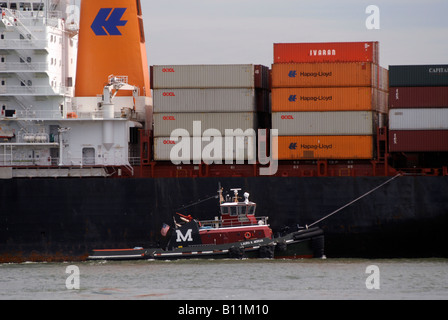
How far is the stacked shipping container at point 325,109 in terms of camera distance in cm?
5841

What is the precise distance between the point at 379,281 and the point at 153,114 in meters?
16.8

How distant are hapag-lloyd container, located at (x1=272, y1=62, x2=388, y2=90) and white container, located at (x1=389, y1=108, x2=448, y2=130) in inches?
89.4

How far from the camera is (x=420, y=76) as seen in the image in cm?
5803

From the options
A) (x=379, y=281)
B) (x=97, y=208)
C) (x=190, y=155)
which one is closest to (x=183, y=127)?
(x=190, y=155)

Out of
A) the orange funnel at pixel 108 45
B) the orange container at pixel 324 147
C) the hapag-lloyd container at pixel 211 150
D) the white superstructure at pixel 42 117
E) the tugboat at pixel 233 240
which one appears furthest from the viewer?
the orange funnel at pixel 108 45

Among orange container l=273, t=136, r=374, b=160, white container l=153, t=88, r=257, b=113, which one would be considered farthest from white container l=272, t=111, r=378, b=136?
white container l=153, t=88, r=257, b=113

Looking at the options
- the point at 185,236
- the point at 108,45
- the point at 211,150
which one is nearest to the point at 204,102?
the point at 211,150

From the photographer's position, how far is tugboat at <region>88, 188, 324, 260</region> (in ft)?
184

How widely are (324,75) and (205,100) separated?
651cm

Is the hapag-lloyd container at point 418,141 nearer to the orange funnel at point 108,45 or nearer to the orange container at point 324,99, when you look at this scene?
the orange container at point 324,99

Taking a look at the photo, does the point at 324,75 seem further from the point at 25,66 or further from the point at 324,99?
the point at 25,66

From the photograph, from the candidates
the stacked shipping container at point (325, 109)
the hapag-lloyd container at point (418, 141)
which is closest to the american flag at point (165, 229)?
the stacked shipping container at point (325, 109)

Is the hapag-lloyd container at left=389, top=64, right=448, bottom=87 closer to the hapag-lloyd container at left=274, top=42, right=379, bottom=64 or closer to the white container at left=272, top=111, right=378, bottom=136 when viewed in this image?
the hapag-lloyd container at left=274, top=42, right=379, bottom=64

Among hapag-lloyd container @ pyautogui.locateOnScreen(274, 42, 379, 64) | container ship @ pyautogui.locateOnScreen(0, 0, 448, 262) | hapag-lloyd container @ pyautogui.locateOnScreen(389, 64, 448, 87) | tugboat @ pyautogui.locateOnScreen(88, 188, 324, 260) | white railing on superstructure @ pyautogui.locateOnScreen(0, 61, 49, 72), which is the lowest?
tugboat @ pyautogui.locateOnScreen(88, 188, 324, 260)
